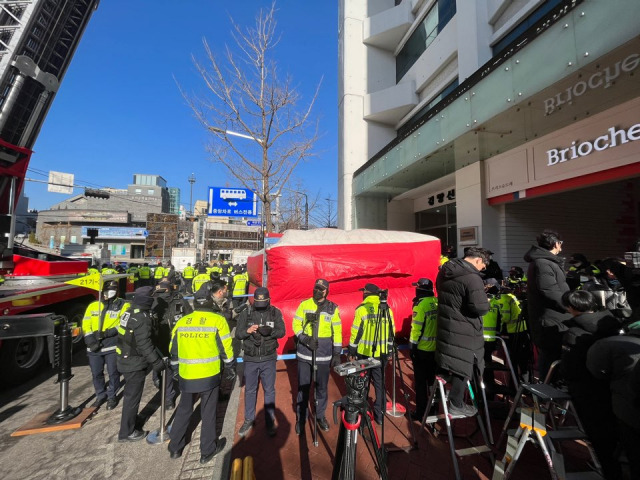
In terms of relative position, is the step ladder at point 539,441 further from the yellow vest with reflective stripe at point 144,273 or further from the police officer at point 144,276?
the yellow vest with reflective stripe at point 144,273

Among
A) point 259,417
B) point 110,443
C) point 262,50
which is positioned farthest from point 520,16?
point 110,443

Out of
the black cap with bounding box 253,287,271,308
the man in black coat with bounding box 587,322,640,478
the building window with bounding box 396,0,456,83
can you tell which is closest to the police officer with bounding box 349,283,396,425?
the black cap with bounding box 253,287,271,308

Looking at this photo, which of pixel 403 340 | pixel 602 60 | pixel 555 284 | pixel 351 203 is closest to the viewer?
pixel 555 284

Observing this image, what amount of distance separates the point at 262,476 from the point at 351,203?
14.5 meters

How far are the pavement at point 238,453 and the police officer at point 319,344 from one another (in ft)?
1.21

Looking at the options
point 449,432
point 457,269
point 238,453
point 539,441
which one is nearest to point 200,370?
point 238,453

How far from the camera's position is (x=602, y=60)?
14.0 ft

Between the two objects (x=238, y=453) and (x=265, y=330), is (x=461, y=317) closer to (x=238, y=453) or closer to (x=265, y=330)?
(x=265, y=330)

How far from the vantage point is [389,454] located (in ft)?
9.64

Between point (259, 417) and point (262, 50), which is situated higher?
point (262, 50)

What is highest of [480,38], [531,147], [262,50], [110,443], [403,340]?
[480,38]

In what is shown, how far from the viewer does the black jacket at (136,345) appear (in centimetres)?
344

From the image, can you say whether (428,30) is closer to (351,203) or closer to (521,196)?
(351,203)

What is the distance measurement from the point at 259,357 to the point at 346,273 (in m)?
2.63
